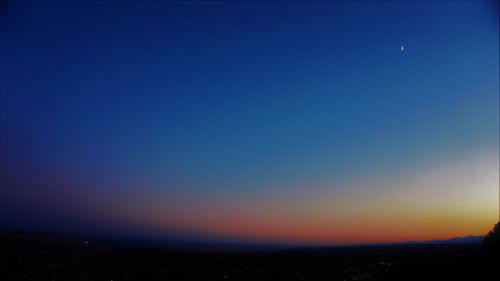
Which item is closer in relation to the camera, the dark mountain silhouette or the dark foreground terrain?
the dark mountain silhouette

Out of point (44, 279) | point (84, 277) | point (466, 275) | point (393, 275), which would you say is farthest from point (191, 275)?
point (466, 275)

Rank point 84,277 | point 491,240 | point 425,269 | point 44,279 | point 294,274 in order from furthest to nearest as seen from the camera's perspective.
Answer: point 294,274
point 84,277
point 44,279
point 425,269
point 491,240

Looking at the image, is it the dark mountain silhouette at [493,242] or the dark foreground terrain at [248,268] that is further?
the dark foreground terrain at [248,268]

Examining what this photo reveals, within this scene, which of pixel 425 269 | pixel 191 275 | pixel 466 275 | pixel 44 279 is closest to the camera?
pixel 466 275

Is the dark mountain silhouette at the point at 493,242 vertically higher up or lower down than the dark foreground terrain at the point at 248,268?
higher up

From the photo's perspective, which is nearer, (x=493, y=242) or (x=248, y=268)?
(x=493, y=242)

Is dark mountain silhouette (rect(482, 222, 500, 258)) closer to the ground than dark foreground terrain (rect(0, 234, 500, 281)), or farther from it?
farther from it

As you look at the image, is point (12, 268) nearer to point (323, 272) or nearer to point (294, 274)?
point (294, 274)

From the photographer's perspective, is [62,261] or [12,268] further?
[62,261]

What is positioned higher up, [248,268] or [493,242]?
[493,242]

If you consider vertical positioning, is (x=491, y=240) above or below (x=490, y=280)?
above
